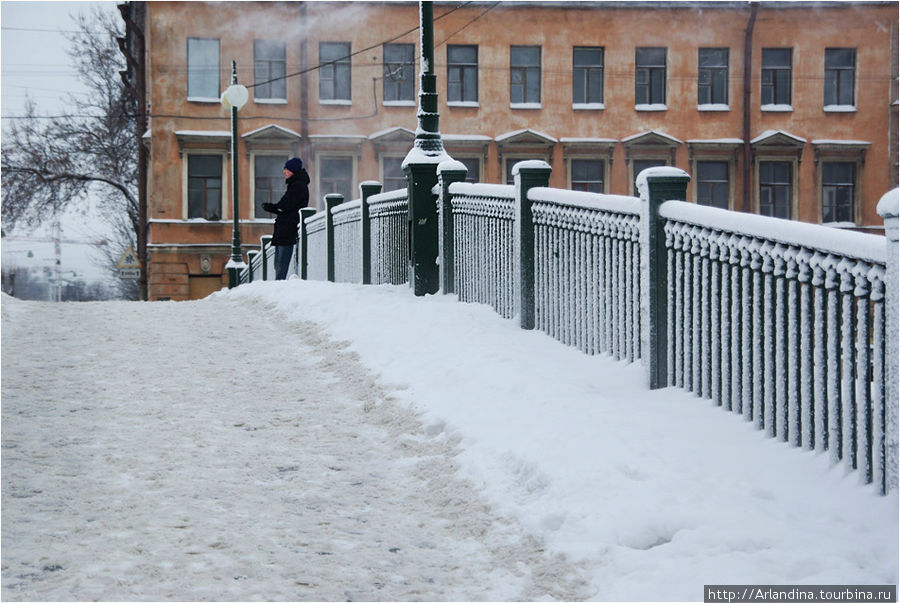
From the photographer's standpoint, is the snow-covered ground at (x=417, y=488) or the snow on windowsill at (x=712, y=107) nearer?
the snow-covered ground at (x=417, y=488)

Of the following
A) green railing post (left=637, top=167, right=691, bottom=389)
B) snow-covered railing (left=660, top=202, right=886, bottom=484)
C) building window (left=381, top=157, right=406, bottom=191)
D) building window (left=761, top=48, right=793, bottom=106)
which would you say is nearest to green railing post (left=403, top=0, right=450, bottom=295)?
green railing post (left=637, top=167, right=691, bottom=389)

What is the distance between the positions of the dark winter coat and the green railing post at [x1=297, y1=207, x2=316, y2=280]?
0.69 meters

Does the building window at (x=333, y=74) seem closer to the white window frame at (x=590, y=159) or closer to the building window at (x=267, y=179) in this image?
the building window at (x=267, y=179)

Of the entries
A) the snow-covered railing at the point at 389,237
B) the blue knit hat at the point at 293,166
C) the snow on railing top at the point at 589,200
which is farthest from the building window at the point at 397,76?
the snow on railing top at the point at 589,200

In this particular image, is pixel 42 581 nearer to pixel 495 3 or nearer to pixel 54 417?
pixel 54 417

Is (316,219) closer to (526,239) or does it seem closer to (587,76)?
(526,239)

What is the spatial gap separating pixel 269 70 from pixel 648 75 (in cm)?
1279

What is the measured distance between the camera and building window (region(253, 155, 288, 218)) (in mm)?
36531

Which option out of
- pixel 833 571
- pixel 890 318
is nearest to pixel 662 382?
pixel 890 318

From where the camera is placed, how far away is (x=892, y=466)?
4512 mm

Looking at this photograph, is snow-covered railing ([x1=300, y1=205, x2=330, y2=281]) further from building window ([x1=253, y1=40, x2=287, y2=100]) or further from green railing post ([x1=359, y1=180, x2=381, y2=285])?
building window ([x1=253, y1=40, x2=287, y2=100])

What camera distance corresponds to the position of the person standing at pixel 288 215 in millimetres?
16953

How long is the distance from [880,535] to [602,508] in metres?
1.11

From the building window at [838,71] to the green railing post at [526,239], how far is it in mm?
32867
